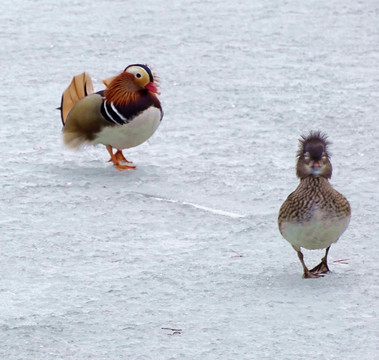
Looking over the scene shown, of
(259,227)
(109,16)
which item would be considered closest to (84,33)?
(109,16)

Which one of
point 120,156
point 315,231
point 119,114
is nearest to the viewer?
point 315,231

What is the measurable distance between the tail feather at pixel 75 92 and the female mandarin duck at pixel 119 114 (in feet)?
0.42

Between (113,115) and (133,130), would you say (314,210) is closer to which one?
(133,130)

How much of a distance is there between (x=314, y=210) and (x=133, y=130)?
205 centimetres

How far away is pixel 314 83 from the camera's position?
8.50 metres

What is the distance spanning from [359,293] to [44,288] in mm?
1518

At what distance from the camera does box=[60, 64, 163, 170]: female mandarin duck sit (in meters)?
6.43

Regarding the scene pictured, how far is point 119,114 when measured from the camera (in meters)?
6.43

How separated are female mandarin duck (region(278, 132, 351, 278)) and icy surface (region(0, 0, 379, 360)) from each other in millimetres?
214

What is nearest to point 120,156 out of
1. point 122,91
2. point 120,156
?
point 120,156

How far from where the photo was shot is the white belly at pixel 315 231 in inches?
184

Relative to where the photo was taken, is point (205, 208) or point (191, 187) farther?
point (191, 187)

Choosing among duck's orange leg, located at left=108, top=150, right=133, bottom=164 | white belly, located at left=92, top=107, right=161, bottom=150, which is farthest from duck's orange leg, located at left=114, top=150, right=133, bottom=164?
white belly, located at left=92, top=107, right=161, bottom=150

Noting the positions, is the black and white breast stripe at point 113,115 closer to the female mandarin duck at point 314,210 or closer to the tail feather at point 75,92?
the tail feather at point 75,92
